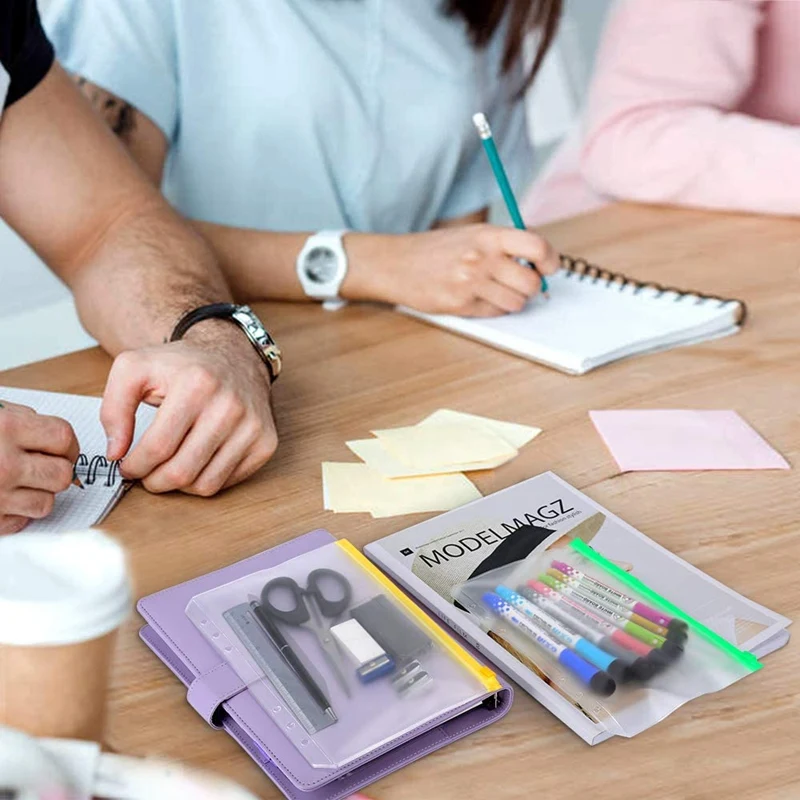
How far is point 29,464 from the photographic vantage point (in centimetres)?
84

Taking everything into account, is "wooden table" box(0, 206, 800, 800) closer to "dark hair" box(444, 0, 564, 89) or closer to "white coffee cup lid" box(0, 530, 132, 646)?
"white coffee cup lid" box(0, 530, 132, 646)

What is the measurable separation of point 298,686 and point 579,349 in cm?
54

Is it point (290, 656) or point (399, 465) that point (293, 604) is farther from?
point (399, 465)

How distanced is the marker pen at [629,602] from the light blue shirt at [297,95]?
0.91m

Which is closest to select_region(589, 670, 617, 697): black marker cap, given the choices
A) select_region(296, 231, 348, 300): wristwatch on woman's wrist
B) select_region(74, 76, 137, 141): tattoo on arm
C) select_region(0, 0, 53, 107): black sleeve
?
select_region(296, 231, 348, 300): wristwatch on woman's wrist

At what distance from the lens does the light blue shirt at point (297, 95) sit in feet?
4.67

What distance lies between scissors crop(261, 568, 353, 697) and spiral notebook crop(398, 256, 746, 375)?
422 mm

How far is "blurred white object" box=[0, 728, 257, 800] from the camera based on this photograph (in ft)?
1.35

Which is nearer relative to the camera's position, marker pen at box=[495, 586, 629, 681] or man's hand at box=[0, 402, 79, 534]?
marker pen at box=[495, 586, 629, 681]

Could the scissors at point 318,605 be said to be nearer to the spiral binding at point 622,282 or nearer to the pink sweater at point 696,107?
the spiral binding at point 622,282

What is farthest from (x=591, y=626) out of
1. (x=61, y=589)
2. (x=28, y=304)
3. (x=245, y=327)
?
(x=28, y=304)

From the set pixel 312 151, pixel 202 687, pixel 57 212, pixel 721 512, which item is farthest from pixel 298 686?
pixel 312 151

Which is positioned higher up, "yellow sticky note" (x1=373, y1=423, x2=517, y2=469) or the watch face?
"yellow sticky note" (x1=373, y1=423, x2=517, y2=469)

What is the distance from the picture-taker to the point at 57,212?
1.22m
